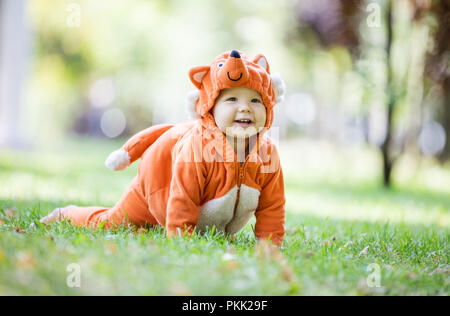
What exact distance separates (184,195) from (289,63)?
14.5 metres

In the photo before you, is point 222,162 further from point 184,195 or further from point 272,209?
point 272,209

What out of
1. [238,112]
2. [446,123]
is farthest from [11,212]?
[446,123]

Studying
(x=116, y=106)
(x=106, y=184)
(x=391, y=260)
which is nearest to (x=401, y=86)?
(x=106, y=184)

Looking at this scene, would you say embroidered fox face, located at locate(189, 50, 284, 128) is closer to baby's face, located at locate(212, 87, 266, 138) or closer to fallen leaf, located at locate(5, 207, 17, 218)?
baby's face, located at locate(212, 87, 266, 138)

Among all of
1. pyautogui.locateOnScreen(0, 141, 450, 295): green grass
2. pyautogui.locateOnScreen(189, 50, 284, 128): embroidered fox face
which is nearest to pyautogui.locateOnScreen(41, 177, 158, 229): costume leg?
pyautogui.locateOnScreen(0, 141, 450, 295): green grass

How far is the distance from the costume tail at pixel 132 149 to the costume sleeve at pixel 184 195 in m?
0.55

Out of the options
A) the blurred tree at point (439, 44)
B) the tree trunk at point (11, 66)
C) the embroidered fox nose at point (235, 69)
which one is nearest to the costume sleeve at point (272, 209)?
the embroidered fox nose at point (235, 69)

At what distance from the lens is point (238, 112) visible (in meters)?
2.73

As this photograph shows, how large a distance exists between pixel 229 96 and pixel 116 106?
26.9m

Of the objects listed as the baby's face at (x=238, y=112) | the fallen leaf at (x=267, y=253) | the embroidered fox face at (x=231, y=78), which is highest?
the embroidered fox face at (x=231, y=78)

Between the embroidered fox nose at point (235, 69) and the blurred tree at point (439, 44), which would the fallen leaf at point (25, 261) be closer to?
the embroidered fox nose at point (235, 69)

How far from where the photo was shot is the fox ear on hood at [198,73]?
2837 millimetres
